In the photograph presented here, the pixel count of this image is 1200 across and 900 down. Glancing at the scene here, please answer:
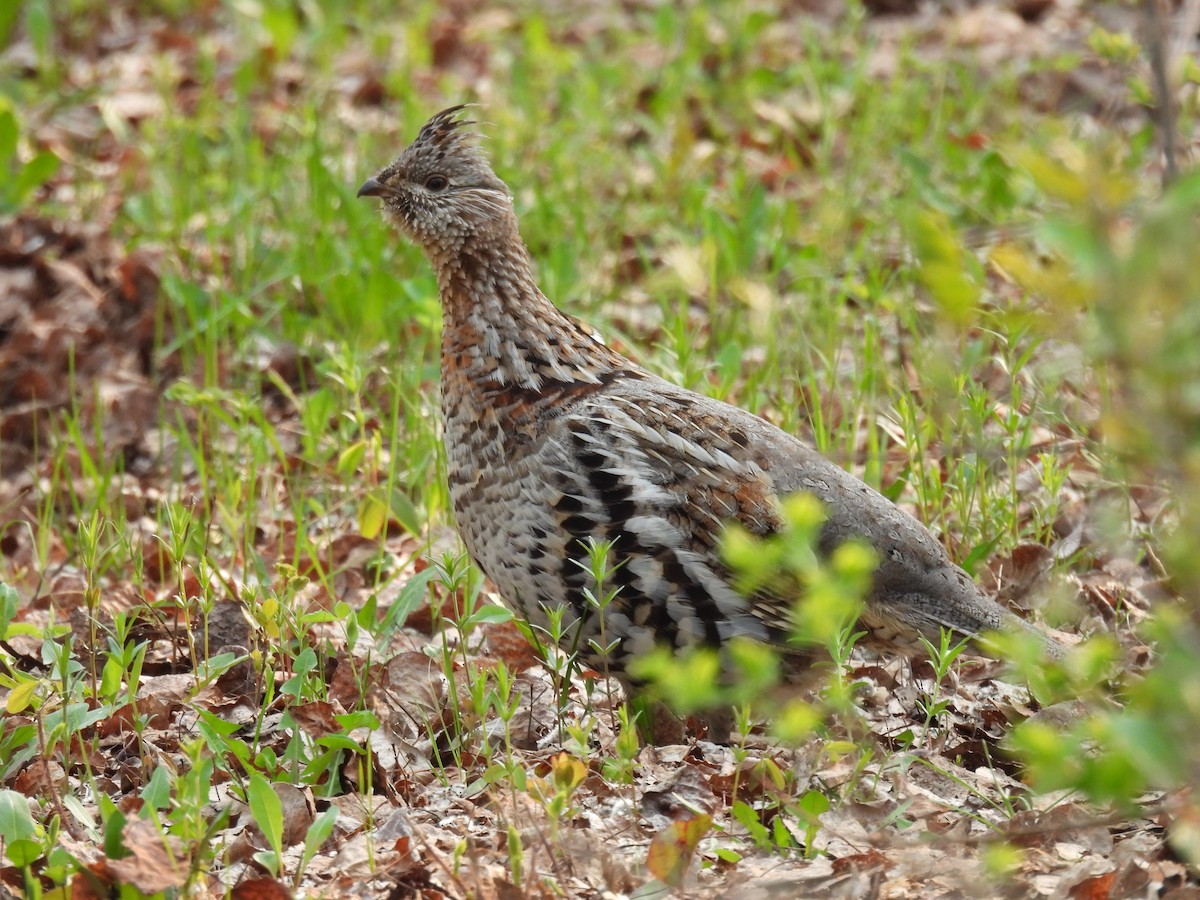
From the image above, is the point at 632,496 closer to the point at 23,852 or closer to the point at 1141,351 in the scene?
Answer: the point at 23,852

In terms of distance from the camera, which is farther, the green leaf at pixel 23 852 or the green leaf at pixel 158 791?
the green leaf at pixel 158 791

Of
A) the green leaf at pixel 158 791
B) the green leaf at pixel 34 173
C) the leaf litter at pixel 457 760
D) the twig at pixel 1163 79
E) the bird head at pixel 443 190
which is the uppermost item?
the twig at pixel 1163 79

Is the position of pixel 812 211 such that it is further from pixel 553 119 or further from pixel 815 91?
pixel 553 119

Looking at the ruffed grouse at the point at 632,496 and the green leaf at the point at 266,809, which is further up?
the ruffed grouse at the point at 632,496

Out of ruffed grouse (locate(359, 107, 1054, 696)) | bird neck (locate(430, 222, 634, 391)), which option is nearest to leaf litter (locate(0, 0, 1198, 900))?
ruffed grouse (locate(359, 107, 1054, 696))

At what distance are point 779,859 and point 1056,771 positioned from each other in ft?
4.76

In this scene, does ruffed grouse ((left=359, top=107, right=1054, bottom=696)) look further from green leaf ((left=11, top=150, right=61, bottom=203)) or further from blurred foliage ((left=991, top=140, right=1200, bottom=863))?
green leaf ((left=11, top=150, right=61, bottom=203))

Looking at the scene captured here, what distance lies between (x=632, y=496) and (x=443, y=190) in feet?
4.22

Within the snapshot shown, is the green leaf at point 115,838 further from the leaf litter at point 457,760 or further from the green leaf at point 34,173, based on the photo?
the green leaf at point 34,173

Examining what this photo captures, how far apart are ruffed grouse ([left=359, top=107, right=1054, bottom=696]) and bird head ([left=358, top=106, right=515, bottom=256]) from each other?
283 millimetres

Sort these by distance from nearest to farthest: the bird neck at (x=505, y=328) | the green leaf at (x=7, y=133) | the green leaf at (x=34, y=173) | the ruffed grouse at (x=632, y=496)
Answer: the ruffed grouse at (x=632, y=496)
the bird neck at (x=505, y=328)
the green leaf at (x=34, y=173)
the green leaf at (x=7, y=133)

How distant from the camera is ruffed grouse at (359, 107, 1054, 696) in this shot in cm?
396

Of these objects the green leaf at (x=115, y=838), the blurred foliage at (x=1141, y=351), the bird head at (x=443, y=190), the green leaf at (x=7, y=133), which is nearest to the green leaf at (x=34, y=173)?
the green leaf at (x=7, y=133)

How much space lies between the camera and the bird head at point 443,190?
15.0 feet
